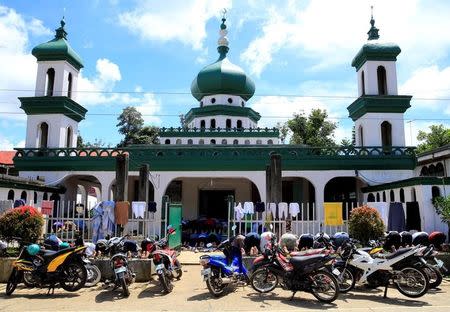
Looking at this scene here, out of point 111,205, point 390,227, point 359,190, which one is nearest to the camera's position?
point 111,205

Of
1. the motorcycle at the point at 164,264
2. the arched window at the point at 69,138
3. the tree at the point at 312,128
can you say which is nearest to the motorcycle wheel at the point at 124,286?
the motorcycle at the point at 164,264

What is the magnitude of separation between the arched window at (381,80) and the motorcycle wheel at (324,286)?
647 inches

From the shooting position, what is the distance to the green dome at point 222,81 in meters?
28.5

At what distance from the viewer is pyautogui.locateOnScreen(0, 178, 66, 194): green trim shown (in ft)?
48.3

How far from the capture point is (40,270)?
24.7 ft

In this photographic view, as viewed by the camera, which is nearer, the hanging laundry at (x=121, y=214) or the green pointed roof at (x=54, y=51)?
the hanging laundry at (x=121, y=214)

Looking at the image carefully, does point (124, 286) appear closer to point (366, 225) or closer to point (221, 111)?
point (366, 225)

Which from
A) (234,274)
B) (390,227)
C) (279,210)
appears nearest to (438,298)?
(234,274)

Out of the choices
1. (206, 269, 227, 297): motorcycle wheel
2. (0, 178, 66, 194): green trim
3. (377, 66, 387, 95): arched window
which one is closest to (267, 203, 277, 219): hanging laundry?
(206, 269, 227, 297): motorcycle wheel

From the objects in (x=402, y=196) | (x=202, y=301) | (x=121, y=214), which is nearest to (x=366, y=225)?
(x=202, y=301)

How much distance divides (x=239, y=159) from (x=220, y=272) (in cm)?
1127

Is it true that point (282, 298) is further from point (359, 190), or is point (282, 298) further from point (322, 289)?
point (359, 190)

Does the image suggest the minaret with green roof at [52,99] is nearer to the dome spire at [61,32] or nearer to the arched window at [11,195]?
the dome spire at [61,32]

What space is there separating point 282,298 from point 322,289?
78 centimetres
